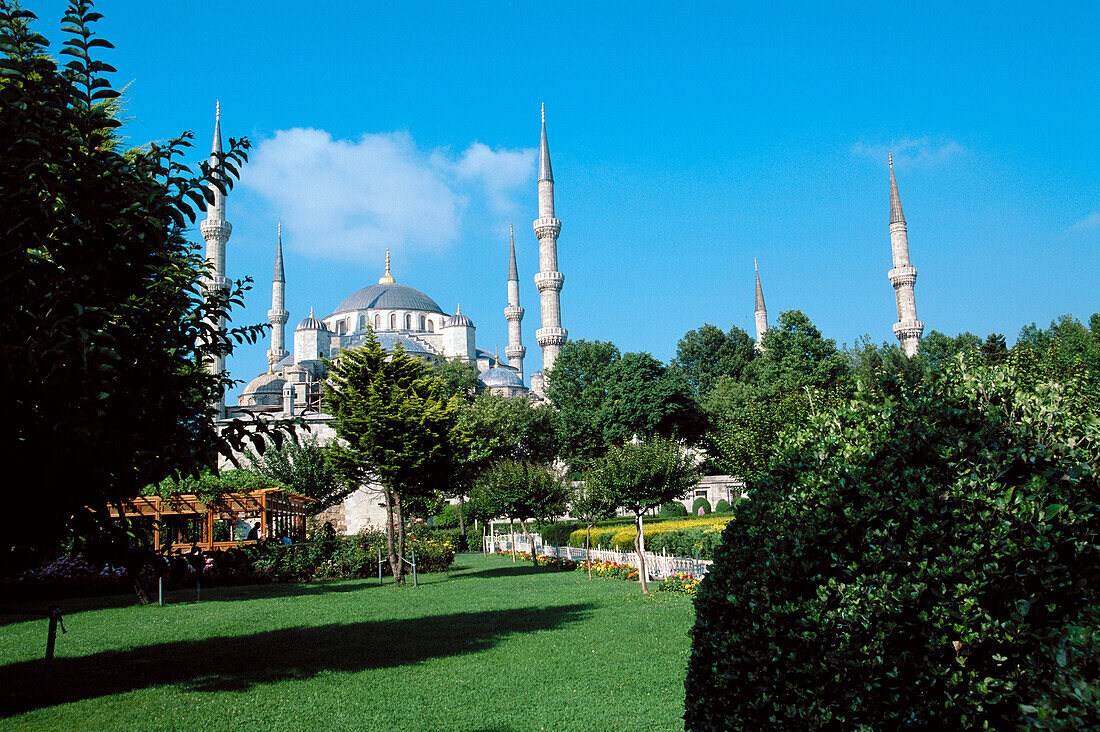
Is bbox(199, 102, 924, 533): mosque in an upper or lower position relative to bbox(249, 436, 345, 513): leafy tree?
upper

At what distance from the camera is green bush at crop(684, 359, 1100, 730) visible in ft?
8.91

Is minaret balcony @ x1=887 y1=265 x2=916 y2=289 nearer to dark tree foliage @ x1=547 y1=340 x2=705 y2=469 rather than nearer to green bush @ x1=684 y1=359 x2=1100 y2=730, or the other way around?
dark tree foliage @ x1=547 y1=340 x2=705 y2=469

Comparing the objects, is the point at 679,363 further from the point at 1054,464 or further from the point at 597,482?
the point at 1054,464

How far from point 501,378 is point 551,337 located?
1329 cm

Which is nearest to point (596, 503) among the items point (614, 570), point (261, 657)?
point (614, 570)

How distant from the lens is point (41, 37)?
4.10 m

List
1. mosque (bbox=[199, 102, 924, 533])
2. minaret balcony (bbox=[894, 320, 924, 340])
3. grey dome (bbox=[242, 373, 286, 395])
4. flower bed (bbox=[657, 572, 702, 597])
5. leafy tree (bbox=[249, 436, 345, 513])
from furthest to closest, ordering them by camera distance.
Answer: grey dome (bbox=[242, 373, 286, 395]) → minaret balcony (bbox=[894, 320, 924, 340]) → mosque (bbox=[199, 102, 924, 533]) → leafy tree (bbox=[249, 436, 345, 513]) → flower bed (bbox=[657, 572, 702, 597])

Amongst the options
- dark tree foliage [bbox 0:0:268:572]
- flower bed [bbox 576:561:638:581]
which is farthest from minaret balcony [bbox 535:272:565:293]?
dark tree foliage [bbox 0:0:268:572]

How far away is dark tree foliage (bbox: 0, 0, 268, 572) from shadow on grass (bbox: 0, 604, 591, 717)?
8.23ft

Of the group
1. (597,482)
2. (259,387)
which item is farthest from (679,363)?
(597,482)

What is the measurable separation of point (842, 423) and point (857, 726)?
4.57 feet

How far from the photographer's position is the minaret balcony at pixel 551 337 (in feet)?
158

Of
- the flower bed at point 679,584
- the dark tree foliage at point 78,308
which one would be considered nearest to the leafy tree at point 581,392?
the flower bed at point 679,584

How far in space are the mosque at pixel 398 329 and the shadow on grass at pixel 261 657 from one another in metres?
28.7
